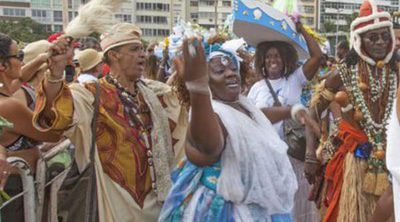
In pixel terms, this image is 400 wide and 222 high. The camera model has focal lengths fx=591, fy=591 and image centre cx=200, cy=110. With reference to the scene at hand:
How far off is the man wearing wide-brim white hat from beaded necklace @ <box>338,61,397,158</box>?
1496 millimetres

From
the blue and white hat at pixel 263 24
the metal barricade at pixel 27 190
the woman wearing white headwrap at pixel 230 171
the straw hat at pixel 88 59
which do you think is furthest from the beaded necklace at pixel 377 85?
the straw hat at pixel 88 59

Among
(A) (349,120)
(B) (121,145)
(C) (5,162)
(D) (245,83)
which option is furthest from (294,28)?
(C) (5,162)

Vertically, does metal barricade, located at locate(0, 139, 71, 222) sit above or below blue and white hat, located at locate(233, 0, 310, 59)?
below

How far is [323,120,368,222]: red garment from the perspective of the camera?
15.2 ft

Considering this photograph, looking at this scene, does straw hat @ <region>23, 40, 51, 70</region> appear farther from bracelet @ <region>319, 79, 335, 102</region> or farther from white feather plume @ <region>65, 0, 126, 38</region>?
bracelet @ <region>319, 79, 335, 102</region>

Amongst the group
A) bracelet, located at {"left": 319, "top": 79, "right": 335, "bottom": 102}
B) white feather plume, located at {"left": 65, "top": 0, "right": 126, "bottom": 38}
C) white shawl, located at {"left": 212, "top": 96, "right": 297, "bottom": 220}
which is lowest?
white shawl, located at {"left": 212, "top": 96, "right": 297, "bottom": 220}

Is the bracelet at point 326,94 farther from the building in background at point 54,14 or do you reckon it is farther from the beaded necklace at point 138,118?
the building in background at point 54,14

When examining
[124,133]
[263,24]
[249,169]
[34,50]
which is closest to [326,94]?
[263,24]

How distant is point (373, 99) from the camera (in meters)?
4.59

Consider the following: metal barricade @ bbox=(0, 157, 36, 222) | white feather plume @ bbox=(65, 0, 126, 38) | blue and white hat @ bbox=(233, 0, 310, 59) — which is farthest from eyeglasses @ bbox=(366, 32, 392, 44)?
metal barricade @ bbox=(0, 157, 36, 222)

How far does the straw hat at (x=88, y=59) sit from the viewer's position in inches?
271

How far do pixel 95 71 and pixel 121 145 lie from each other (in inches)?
132

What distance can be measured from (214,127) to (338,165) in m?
2.30

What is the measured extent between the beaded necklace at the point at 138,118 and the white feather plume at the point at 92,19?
0.54m
